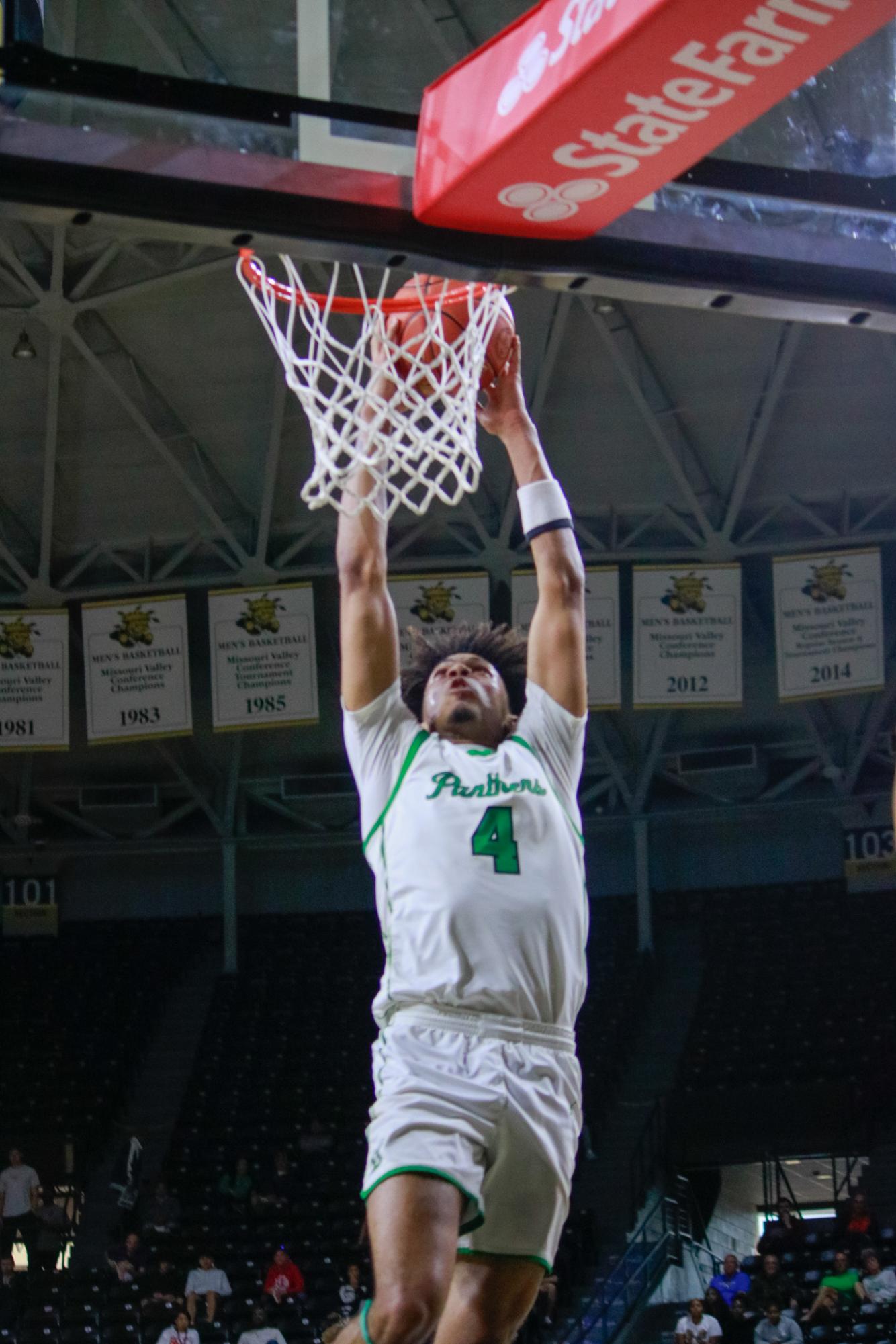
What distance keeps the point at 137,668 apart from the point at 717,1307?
8618mm

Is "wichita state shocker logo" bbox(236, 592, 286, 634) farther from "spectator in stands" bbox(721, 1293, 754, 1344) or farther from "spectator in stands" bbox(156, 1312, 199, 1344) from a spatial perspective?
"spectator in stands" bbox(721, 1293, 754, 1344)

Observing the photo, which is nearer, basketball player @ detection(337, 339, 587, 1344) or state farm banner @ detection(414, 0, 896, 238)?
state farm banner @ detection(414, 0, 896, 238)

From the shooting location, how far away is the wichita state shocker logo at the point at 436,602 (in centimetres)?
1805

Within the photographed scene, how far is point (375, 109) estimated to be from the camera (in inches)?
180

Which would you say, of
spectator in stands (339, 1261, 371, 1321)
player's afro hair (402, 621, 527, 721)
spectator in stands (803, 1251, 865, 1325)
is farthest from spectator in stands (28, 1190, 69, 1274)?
player's afro hair (402, 621, 527, 721)

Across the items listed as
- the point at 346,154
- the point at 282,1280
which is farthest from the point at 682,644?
the point at 346,154

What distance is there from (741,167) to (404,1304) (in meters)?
3.10

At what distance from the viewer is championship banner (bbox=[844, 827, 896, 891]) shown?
2331 centimetres

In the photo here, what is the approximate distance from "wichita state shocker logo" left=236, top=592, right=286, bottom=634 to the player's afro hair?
12401mm

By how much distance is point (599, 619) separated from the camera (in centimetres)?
1808

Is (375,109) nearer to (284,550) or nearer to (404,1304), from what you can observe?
(404,1304)

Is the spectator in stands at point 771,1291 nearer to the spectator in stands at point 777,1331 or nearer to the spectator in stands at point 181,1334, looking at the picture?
the spectator in stands at point 777,1331

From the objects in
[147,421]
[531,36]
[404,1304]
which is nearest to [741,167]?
[531,36]

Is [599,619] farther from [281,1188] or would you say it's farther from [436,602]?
[281,1188]
